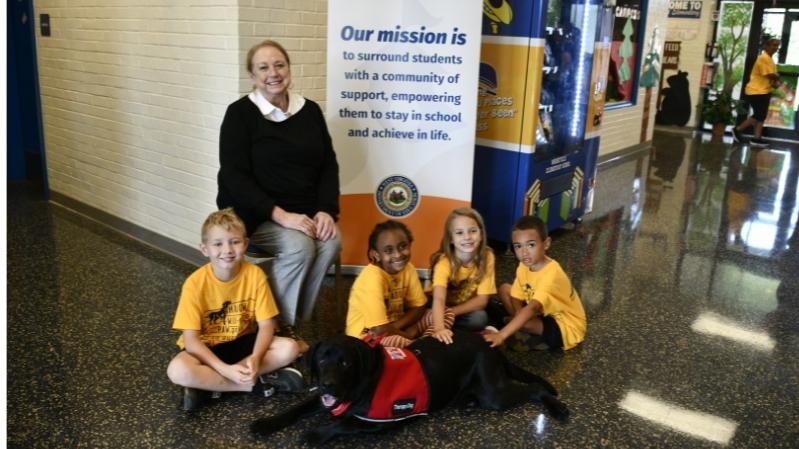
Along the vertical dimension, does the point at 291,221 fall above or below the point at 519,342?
above

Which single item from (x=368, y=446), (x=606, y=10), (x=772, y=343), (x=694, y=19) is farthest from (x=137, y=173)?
(x=694, y=19)

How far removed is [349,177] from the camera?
369 centimetres

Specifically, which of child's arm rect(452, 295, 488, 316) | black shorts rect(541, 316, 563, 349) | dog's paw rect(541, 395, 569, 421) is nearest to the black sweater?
child's arm rect(452, 295, 488, 316)

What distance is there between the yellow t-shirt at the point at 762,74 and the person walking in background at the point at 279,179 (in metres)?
8.13

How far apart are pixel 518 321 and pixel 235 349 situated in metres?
1.12

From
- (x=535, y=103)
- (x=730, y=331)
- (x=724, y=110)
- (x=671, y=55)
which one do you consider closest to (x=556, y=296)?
(x=730, y=331)

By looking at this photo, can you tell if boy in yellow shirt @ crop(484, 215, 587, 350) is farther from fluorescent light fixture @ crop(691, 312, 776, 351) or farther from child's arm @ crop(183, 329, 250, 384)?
child's arm @ crop(183, 329, 250, 384)

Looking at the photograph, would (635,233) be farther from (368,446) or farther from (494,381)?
(368,446)

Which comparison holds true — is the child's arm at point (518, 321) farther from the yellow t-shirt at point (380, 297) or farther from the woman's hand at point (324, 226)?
the woman's hand at point (324, 226)

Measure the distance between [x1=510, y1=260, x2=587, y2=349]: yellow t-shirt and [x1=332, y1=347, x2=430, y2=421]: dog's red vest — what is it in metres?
0.80

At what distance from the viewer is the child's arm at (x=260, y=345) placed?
246 cm

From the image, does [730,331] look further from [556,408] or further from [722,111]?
[722,111]

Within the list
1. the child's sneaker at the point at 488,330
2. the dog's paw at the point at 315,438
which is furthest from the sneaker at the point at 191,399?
the child's sneaker at the point at 488,330

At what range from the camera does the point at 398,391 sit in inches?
89.8
